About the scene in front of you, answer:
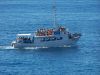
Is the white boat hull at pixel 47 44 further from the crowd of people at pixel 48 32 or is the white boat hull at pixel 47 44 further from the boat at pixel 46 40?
the crowd of people at pixel 48 32

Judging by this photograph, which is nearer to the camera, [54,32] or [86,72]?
[86,72]

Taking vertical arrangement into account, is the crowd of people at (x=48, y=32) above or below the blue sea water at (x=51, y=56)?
above

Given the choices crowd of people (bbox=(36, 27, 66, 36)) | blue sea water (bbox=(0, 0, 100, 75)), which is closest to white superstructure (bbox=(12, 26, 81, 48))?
crowd of people (bbox=(36, 27, 66, 36))

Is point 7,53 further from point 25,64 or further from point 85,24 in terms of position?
point 85,24

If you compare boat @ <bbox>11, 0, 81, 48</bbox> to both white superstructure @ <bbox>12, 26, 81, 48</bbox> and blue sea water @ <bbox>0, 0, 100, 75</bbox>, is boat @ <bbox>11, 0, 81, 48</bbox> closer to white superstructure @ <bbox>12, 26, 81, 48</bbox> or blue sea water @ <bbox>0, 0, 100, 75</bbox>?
white superstructure @ <bbox>12, 26, 81, 48</bbox>

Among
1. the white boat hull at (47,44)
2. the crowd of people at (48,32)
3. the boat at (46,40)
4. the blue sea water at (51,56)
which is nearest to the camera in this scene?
the blue sea water at (51,56)

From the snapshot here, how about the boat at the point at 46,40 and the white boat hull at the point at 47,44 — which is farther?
the boat at the point at 46,40

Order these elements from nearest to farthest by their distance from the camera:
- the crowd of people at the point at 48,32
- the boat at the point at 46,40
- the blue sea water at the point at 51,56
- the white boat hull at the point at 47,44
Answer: the blue sea water at the point at 51,56 < the white boat hull at the point at 47,44 < the boat at the point at 46,40 < the crowd of people at the point at 48,32

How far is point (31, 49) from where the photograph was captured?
139125 mm

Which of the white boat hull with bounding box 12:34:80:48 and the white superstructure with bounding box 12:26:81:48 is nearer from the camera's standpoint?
the white boat hull with bounding box 12:34:80:48

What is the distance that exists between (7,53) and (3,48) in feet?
14.8

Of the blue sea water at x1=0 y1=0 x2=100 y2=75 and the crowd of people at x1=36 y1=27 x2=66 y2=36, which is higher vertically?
the crowd of people at x1=36 y1=27 x2=66 y2=36

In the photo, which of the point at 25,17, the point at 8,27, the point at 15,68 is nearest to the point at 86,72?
the point at 15,68

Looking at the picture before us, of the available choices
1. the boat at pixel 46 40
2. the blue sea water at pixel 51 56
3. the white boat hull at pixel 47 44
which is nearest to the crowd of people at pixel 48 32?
the boat at pixel 46 40
